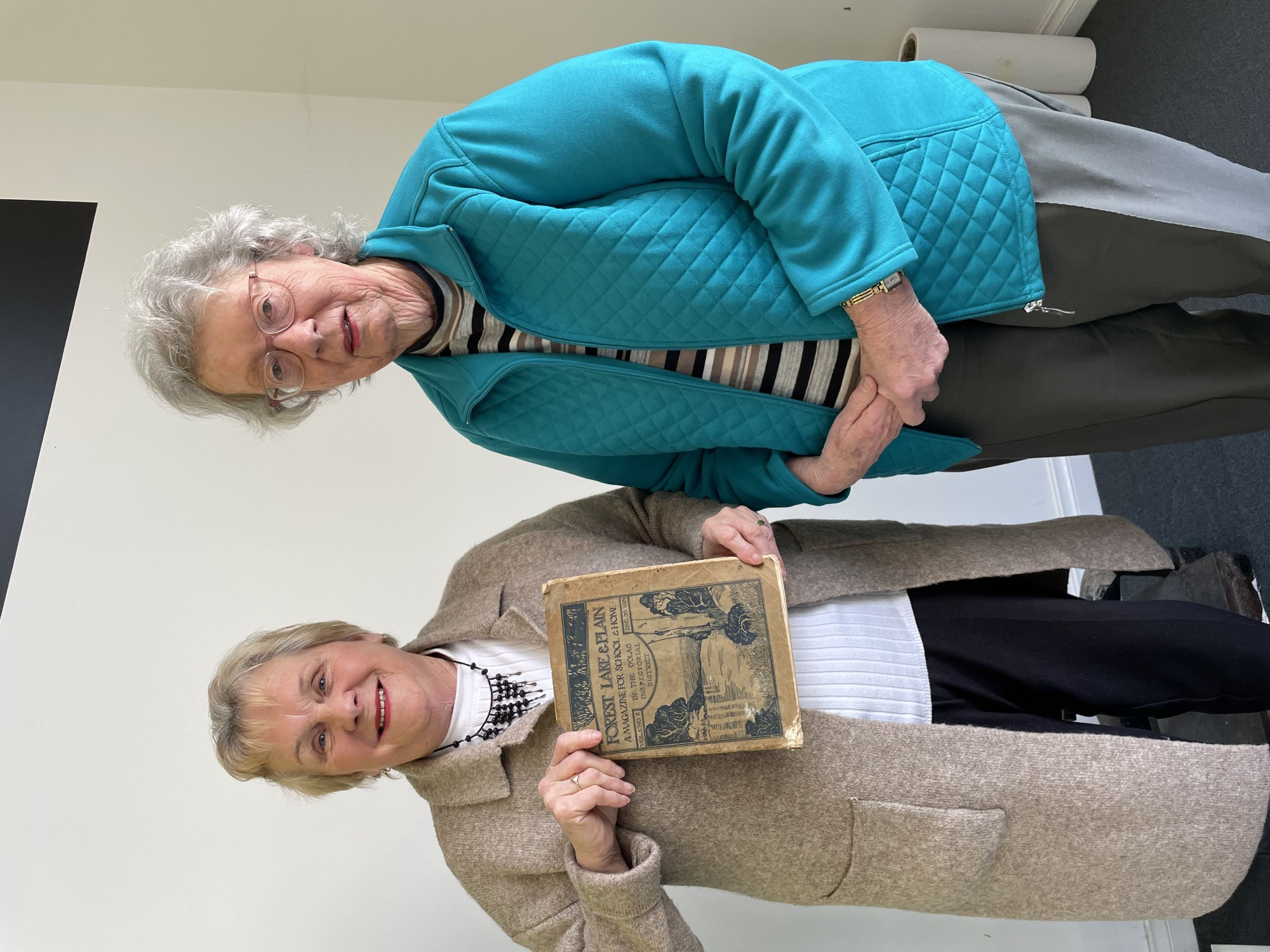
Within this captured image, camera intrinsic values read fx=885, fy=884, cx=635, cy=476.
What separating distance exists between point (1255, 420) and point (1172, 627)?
1.39 feet

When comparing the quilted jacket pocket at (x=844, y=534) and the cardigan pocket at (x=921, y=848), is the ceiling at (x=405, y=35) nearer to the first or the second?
the quilted jacket pocket at (x=844, y=534)

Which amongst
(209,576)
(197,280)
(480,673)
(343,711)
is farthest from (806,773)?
(209,576)

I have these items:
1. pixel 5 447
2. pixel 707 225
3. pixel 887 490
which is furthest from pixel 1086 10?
pixel 5 447

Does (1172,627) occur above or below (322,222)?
below

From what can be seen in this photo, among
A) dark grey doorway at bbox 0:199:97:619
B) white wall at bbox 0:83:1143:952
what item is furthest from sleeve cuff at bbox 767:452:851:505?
dark grey doorway at bbox 0:199:97:619

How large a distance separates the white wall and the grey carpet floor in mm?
251

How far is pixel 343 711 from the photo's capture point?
1239 mm

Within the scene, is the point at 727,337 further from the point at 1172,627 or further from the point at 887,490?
the point at 887,490

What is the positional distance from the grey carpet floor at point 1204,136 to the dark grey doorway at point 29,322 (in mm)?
2664

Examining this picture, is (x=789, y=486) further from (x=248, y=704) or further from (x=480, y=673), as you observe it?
(x=248, y=704)

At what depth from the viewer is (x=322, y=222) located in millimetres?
2426

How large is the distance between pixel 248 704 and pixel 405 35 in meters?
1.86

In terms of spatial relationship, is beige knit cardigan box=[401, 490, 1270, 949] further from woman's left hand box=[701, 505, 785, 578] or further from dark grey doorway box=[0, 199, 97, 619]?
dark grey doorway box=[0, 199, 97, 619]

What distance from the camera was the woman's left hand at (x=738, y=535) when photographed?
1.19 metres
